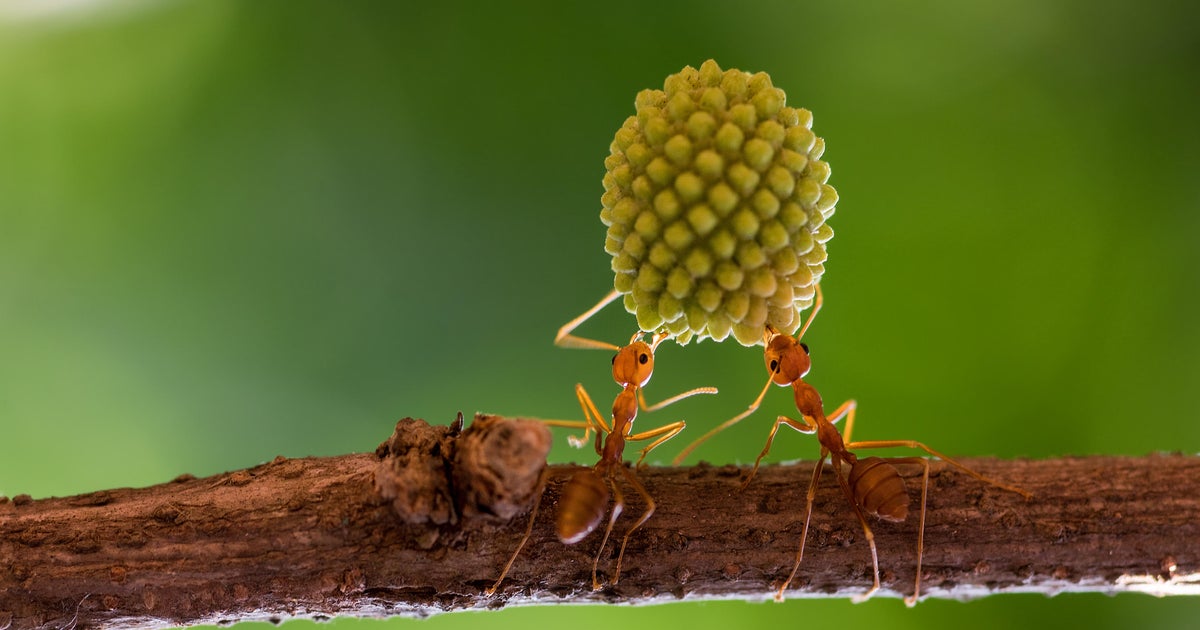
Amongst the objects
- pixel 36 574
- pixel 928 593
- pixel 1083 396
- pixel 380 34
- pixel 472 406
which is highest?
pixel 380 34

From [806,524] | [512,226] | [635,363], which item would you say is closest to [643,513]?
[806,524]

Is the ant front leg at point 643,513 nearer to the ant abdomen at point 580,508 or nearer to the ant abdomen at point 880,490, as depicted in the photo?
the ant abdomen at point 580,508

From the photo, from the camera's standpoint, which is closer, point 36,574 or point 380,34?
point 36,574

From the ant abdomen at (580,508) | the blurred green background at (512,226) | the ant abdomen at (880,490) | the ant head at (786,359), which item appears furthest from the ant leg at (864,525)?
the blurred green background at (512,226)

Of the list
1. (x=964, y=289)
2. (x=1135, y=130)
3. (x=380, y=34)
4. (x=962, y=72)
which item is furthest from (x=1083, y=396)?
(x=380, y=34)

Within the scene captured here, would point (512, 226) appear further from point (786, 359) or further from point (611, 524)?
point (611, 524)

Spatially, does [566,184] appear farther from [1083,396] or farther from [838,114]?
[1083,396]
